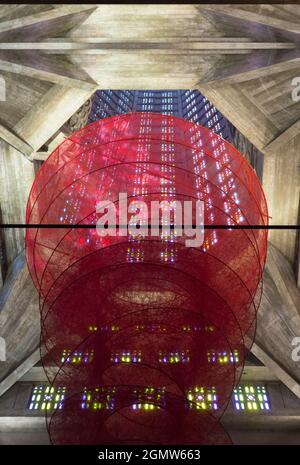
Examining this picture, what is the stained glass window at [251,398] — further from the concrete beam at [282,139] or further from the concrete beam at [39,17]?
the concrete beam at [39,17]

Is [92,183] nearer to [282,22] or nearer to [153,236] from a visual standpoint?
[153,236]

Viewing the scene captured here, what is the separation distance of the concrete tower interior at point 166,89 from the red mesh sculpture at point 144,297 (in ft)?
14.4

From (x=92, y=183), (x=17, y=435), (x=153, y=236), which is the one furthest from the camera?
→ (x=17, y=435)

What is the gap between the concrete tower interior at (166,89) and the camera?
35.2 feet

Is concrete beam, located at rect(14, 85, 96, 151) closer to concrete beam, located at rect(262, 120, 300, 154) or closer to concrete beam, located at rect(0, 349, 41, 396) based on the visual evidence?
concrete beam, located at rect(262, 120, 300, 154)

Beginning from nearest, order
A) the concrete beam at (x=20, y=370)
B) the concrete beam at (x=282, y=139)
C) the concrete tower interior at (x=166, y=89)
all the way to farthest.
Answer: the concrete tower interior at (x=166, y=89), the concrete beam at (x=282, y=139), the concrete beam at (x=20, y=370)

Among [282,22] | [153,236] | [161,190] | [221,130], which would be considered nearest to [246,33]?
[282,22]

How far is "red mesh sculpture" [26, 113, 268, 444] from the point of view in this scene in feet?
20.2

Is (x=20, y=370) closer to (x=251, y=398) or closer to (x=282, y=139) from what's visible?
(x=251, y=398)

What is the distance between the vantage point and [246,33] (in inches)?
433

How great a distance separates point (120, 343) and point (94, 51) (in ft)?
27.5

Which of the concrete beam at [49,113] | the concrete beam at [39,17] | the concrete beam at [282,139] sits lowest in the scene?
the concrete beam at [282,139]

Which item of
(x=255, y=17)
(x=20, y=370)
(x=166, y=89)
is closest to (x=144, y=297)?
(x=255, y=17)

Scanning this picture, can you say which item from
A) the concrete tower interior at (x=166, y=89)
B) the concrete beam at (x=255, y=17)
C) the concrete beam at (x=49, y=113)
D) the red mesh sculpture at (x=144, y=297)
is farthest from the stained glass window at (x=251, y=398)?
the concrete beam at (x=255, y=17)
